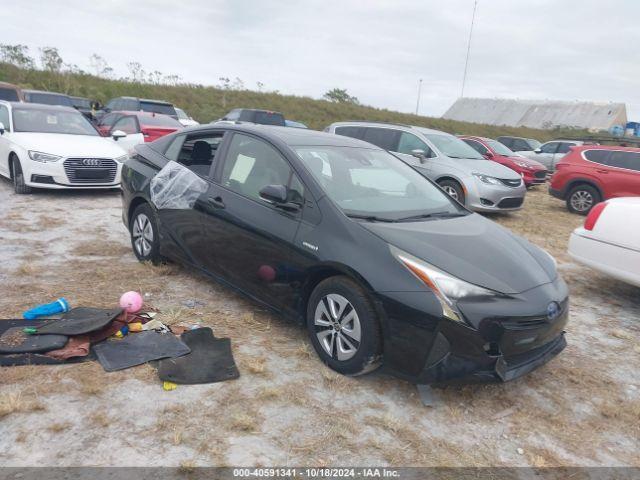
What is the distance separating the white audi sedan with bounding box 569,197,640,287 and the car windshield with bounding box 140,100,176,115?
14744mm

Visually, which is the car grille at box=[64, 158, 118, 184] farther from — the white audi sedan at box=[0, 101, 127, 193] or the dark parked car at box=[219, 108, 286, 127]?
the dark parked car at box=[219, 108, 286, 127]

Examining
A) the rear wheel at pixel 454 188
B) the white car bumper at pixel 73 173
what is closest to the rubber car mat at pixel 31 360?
the white car bumper at pixel 73 173

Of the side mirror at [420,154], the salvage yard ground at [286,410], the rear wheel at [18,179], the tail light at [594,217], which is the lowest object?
the salvage yard ground at [286,410]

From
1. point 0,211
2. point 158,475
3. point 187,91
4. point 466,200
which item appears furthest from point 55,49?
point 158,475

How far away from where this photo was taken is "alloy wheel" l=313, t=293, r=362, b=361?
328 cm

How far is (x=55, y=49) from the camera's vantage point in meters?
29.2

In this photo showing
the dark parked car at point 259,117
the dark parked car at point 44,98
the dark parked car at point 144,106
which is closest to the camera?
the dark parked car at point 44,98

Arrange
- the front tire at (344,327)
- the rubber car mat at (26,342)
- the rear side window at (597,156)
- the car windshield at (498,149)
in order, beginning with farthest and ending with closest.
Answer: the car windshield at (498,149) < the rear side window at (597,156) < the rubber car mat at (26,342) < the front tire at (344,327)

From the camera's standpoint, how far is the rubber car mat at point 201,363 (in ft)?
10.7

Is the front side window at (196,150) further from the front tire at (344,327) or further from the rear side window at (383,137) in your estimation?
the rear side window at (383,137)

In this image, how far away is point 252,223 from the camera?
393 centimetres

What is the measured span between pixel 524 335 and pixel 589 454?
75 centimetres

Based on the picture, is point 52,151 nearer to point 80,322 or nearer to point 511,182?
point 80,322

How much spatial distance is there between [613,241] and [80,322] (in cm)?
491
